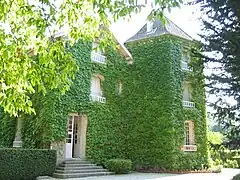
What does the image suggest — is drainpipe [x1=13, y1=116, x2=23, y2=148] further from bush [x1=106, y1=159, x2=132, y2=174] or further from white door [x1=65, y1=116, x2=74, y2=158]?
bush [x1=106, y1=159, x2=132, y2=174]

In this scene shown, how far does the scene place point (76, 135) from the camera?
18.7 metres

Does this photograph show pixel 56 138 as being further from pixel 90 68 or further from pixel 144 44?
pixel 144 44

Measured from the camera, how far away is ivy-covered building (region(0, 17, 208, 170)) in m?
17.2

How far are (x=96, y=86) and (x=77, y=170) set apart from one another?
5815mm

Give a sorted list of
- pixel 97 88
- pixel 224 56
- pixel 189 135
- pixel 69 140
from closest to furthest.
→ pixel 224 56 → pixel 69 140 → pixel 97 88 → pixel 189 135

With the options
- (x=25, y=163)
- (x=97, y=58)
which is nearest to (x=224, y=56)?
(x=25, y=163)

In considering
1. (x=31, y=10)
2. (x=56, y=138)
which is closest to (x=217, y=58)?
(x=31, y=10)

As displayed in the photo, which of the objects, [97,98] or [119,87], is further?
[119,87]

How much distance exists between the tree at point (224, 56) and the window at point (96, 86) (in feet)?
37.9

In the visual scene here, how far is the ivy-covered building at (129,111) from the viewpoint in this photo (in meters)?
17.2

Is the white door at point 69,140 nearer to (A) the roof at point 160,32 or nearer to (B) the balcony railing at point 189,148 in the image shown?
(B) the balcony railing at point 189,148

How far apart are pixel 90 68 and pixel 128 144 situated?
18.4 ft

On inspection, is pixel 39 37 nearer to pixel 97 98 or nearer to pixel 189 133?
pixel 97 98

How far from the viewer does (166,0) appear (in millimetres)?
5441
